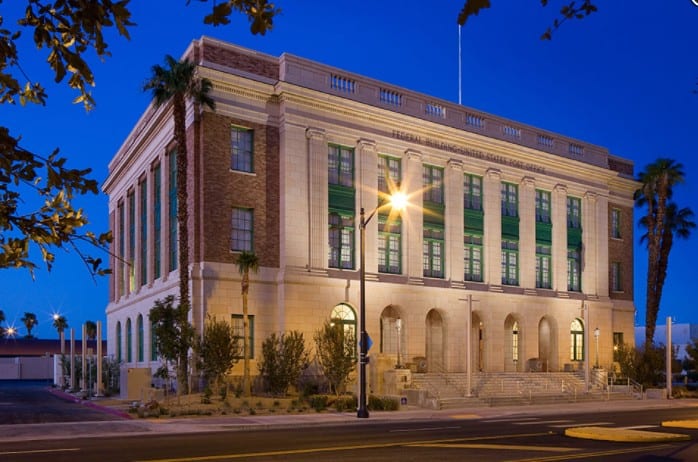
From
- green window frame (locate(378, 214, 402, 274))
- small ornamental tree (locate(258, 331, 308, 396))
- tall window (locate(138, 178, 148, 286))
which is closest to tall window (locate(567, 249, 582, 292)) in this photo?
green window frame (locate(378, 214, 402, 274))

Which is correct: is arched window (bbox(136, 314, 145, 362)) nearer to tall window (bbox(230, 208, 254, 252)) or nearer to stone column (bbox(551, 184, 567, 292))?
tall window (bbox(230, 208, 254, 252))

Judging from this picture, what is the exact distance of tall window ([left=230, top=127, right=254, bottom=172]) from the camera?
4300 cm

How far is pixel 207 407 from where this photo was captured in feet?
112

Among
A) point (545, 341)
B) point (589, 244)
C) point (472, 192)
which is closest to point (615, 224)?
point (589, 244)

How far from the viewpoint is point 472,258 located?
2088 inches

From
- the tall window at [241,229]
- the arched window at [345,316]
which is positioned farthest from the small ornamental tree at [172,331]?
the arched window at [345,316]

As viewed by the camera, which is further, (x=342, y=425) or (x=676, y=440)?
(x=342, y=425)

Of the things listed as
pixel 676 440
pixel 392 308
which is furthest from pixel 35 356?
pixel 676 440

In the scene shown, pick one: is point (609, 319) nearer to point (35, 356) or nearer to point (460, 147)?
point (460, 147)

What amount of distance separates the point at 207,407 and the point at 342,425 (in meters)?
7.50

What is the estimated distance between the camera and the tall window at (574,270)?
195ft

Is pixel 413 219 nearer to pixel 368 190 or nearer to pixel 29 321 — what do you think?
pixel 368 190

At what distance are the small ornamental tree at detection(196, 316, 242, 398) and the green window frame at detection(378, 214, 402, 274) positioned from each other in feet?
40.3

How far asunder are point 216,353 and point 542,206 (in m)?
29.0
